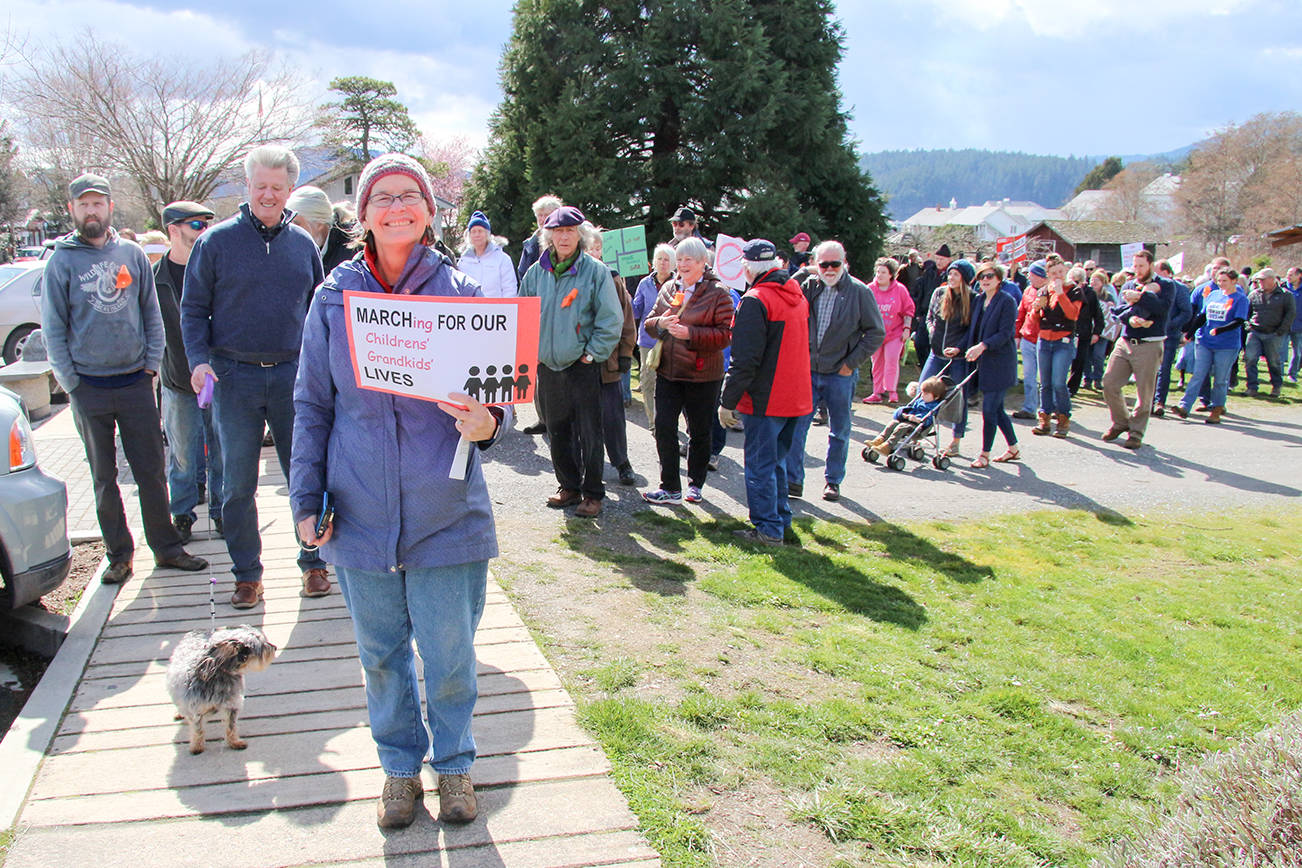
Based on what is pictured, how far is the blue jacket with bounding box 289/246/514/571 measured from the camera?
8.73ft

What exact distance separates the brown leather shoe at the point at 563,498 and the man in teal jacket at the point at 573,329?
0.85ft

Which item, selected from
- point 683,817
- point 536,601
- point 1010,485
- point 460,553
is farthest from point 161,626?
point 1010,485

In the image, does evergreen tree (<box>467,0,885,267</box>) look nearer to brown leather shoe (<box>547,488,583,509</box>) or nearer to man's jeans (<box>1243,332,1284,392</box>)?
man's jeans (<box>1243,332,1284,392</box>)

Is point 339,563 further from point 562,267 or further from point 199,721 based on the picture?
point 562,267

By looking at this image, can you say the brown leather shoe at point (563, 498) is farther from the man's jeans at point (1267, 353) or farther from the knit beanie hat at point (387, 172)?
the man's jeans at point (1267, 353)

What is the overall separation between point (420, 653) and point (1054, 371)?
10.2 meters

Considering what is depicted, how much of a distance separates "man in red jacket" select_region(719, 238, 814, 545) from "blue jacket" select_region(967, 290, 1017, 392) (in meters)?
3.60

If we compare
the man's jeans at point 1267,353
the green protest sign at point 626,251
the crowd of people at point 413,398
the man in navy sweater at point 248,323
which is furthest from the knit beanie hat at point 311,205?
the man's jeans at point 1267,353

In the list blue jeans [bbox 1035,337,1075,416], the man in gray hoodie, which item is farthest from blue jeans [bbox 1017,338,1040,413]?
the man in gray hoodie

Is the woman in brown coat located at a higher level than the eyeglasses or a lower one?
lower

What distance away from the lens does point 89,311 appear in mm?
4805

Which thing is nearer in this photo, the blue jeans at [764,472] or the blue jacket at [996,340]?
the blue jeans at [764,472]

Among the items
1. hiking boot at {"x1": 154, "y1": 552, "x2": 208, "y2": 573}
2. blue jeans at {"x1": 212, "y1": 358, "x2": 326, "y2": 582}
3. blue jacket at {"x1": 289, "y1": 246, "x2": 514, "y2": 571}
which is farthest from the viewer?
hiking boot at {"x1": 154, "y1": 552, "x2": 208, "y2": 573}

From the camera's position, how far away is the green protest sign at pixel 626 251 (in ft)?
36.0
